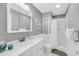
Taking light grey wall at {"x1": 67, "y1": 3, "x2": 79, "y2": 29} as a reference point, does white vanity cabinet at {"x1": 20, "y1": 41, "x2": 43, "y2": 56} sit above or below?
below

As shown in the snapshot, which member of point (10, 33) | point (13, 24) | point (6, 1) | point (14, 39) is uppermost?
point (6, 1)

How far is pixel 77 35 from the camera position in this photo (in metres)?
1.59

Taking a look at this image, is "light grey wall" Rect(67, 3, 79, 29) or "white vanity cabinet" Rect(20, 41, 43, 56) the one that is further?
"light grey wall" Rect(67, 3, 79, 29)

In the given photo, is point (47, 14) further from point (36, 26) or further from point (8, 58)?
point (8, 58)

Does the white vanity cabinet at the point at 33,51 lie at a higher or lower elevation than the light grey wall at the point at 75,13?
lower

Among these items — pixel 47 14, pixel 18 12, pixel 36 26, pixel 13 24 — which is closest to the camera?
pixel 13 24

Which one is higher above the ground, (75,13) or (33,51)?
(75,13)

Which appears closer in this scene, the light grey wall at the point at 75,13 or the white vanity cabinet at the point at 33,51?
the white vanity cabinet at the point at 33,51

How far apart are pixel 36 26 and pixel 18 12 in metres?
0.91

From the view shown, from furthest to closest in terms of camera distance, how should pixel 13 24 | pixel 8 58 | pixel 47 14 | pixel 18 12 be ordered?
pixel 47 14
pixel 18 12
pixel 13 24
pixel 8 58

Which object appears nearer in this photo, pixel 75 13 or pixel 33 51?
pixel 33 51

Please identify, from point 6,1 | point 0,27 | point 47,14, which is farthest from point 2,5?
point 47,14

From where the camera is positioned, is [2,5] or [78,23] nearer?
[2,5]

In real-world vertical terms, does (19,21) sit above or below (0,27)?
above
